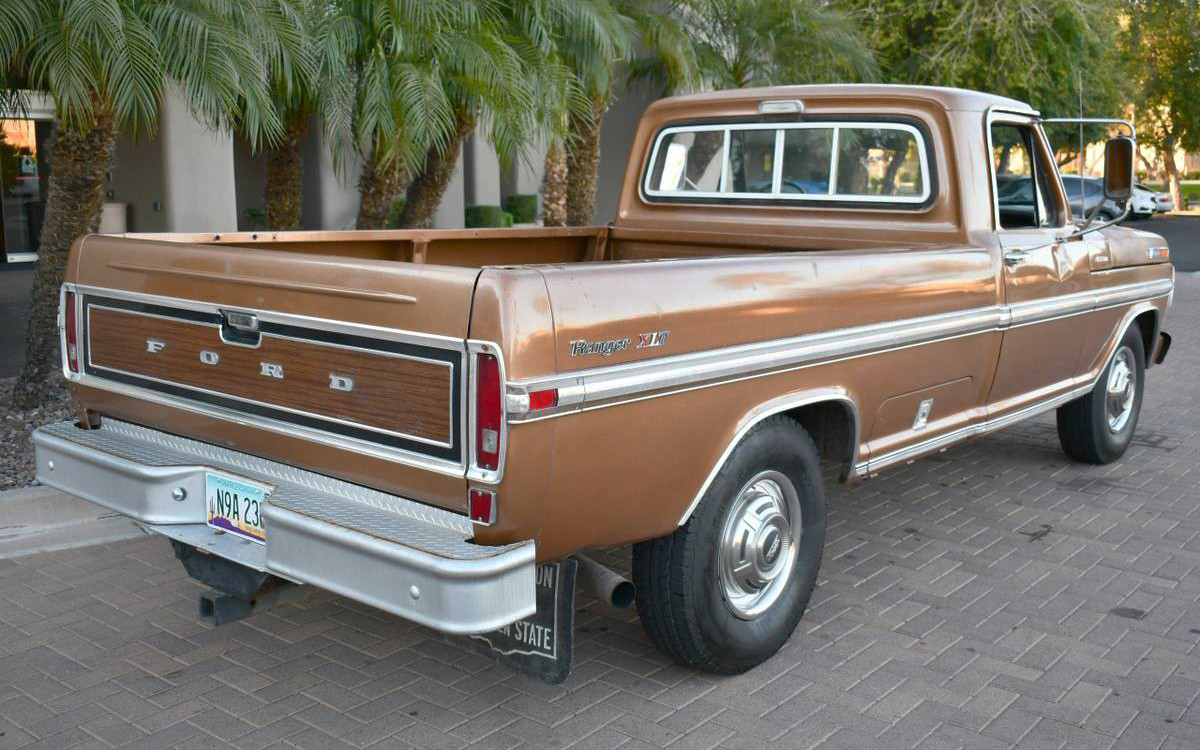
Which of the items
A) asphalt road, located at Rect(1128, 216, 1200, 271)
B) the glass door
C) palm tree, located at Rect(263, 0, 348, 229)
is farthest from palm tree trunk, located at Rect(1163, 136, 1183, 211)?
palm tree, located at Rect(263, 0, 348, 229)

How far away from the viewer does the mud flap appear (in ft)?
11.0

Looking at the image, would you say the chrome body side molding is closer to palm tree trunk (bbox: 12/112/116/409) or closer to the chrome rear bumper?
the chrome rear bumper

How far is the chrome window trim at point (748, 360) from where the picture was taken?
10.1 feet

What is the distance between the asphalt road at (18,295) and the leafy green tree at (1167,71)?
5.35 metres

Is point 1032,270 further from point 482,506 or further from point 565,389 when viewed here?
point 482,506

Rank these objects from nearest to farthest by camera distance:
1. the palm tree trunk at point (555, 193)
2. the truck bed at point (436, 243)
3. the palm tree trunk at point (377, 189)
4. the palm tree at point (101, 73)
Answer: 1. the truck bed at point (436, 243)
2. the palm tree at point (101, 73)
3. the palm tree trunk at point (377, 189)
4. the palm tree trunk at point (555, 193)

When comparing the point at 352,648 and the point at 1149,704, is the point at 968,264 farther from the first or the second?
the point at 352,648

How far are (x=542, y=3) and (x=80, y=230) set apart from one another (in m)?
4.08

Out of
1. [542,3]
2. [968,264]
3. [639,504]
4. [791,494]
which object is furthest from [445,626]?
[542,3]

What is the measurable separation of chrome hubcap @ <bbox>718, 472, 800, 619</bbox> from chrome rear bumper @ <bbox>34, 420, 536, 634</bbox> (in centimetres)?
102

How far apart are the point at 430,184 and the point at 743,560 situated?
7.03 meters

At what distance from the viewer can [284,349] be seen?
3.43 metres

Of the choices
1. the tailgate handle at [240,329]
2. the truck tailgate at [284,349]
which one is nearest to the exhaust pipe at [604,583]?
the truck tailgate at [284,349]

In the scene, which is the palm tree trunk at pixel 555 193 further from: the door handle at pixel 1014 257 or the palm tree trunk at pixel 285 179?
the door handle at pixel 1014 257
